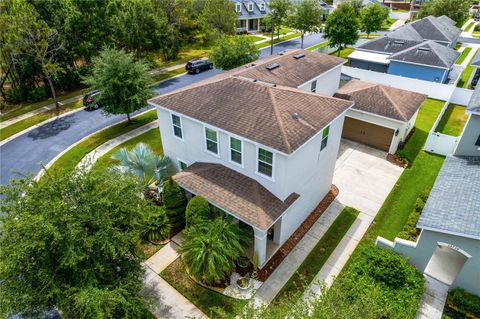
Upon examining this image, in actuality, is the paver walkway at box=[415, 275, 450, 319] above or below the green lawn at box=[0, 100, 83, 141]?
below

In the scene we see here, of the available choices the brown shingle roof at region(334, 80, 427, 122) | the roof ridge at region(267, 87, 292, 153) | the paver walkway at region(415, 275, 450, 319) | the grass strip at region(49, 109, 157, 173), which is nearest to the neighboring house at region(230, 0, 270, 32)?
the grass strip at region(49, 109, 157, 173)

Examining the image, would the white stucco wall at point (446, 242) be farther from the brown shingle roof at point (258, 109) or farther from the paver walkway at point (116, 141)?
the paver walkway at point (116, 141)

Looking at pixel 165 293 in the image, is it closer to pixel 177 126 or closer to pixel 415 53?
pixel 177 126

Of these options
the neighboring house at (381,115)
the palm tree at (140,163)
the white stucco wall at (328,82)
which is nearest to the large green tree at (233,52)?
the white stucco wall at (328,82)

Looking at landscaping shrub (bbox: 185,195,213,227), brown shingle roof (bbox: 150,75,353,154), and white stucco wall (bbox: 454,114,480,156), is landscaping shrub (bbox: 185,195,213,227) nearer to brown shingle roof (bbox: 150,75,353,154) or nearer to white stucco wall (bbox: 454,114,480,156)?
brown shingle roof (bbox: 150,75,353,154)

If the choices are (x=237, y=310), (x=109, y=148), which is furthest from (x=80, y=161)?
(x=237, y=310)
